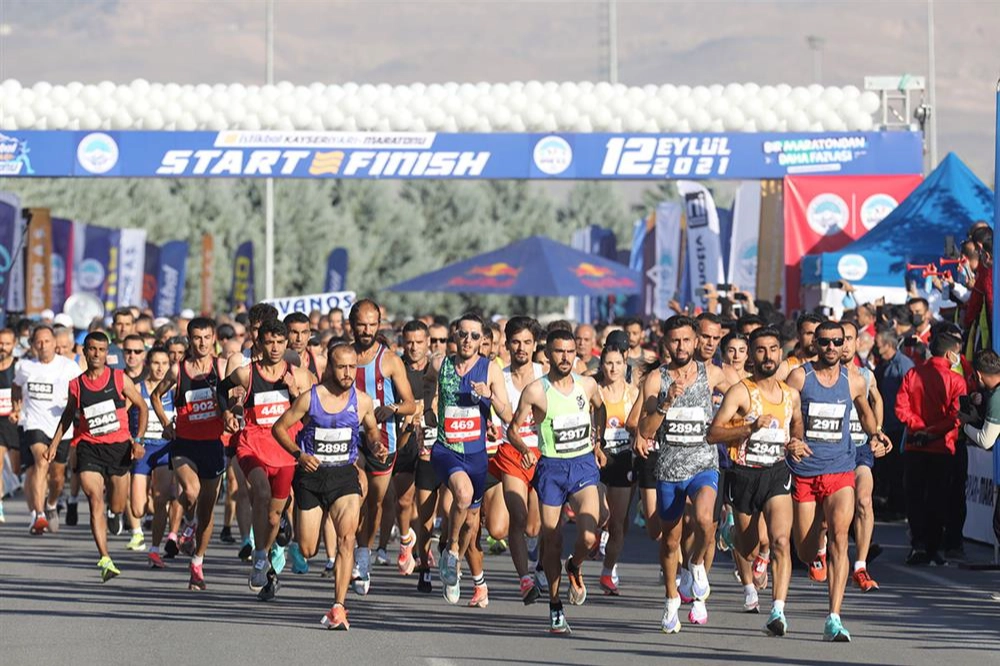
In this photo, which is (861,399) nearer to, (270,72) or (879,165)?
(879,165)

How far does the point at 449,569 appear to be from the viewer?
12086mm

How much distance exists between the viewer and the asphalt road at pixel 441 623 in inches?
391

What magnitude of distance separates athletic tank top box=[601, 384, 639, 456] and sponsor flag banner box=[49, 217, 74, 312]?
29.7m

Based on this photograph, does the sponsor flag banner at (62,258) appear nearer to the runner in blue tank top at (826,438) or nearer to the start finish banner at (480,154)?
the start finish banner at (480,154)

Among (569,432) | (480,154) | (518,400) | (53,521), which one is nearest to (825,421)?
(569,432)

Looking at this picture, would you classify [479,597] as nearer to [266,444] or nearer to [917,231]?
[266,444]

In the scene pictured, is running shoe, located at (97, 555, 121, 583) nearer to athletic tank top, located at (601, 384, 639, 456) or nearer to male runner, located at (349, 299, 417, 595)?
male runner, located at (349, 299, 417, 595)

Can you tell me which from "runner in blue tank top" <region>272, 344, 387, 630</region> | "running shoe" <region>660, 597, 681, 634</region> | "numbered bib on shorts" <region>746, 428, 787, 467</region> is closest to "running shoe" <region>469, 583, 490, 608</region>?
"runner in blue tank top" <region>272, 344, 387, 630</region>

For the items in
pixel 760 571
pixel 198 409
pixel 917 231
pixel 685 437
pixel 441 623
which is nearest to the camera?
pixel 685 437

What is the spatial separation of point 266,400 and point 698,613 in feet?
10.8

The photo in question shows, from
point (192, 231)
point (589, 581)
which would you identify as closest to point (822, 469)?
point (589, 581)

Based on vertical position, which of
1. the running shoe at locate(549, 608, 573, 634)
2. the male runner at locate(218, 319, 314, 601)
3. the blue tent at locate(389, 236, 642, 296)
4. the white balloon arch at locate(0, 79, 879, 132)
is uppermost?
the white balloon arch at locate(0, 79, 879, 132)

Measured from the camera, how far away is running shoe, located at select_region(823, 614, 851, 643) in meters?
10.3

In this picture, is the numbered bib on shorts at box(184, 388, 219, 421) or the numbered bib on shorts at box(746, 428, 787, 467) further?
the numbered bib on shorts at box(184, 388, 219, 421)
